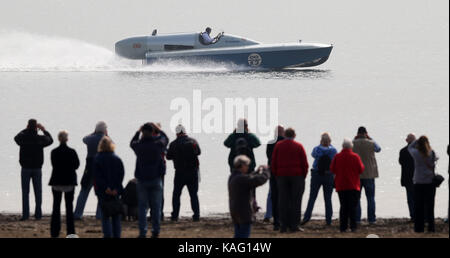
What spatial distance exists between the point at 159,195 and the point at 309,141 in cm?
1847

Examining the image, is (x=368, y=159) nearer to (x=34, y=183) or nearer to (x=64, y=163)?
(x=64, y=163)

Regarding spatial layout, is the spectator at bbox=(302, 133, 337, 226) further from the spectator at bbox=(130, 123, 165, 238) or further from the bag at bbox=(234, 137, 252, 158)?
the spectator at bbox=(130, 123, 165, 238)

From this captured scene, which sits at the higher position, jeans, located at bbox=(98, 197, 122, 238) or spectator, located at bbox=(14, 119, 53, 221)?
spectator, located at bbox=(14, 119, 53, 221)

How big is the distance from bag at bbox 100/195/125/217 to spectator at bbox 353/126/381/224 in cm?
410

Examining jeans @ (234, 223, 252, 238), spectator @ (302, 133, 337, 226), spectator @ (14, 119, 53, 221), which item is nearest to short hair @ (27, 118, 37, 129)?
spectator @ (14, 119, 53, 221)

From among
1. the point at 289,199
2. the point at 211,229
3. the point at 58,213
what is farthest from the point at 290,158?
the point at 58,213

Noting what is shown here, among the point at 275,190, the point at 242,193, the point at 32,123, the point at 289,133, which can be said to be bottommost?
the point at 275,190

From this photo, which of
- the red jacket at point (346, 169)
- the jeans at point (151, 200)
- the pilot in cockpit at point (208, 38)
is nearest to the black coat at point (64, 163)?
the jeans at point (151, 200)

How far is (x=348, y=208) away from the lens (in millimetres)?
16156

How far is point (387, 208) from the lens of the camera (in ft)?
65.9

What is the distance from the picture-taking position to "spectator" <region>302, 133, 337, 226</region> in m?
16.8

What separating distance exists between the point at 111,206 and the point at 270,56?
3135cm

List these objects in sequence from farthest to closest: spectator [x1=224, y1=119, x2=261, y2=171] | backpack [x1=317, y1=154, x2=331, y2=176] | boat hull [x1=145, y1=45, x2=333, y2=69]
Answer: boat hull [x1=145, y1=45, x2=333, y2=69], backpack [x1=317, y1=154, x2=331, y2=176], spectator [x1=224, y1=119, x2=261, y2=171]
